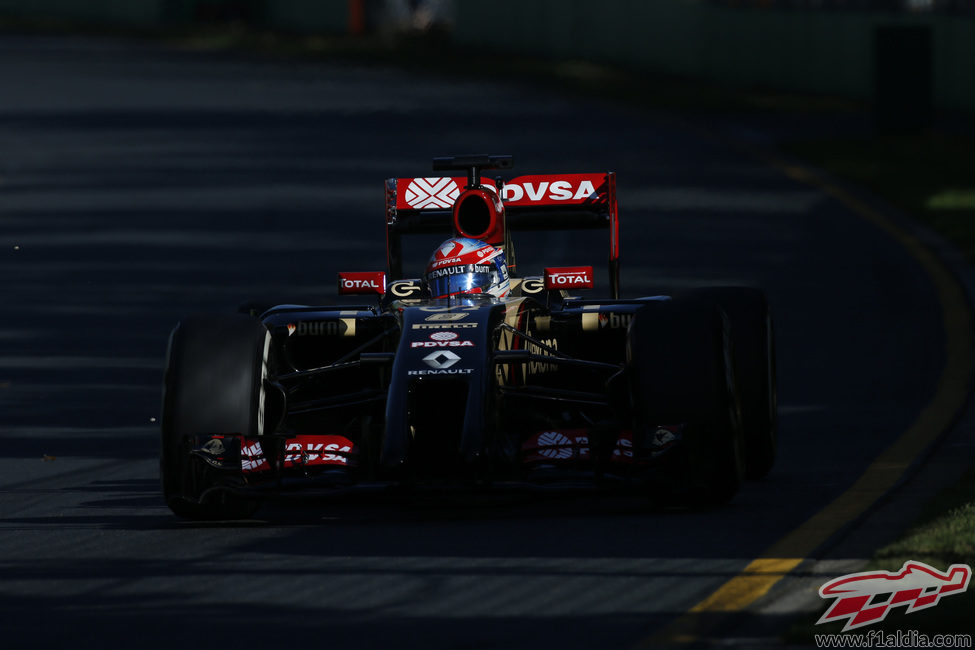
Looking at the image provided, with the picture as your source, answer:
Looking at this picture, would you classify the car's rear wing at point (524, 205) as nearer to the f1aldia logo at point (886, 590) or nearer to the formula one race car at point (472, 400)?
the formula one race car at point (472, 400)

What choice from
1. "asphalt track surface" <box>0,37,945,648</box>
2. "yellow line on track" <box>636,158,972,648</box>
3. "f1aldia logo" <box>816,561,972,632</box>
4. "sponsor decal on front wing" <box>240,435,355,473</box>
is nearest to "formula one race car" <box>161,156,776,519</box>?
"sponsor decal on front wing" <box>240,435,355,473</box>

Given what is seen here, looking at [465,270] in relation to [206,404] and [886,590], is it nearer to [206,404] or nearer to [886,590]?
[206,404]

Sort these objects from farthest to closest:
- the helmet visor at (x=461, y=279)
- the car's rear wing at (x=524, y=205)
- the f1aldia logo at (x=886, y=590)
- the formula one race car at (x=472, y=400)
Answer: the car's rear wing at (x=524, y=205) < the helmet visor at (x=461, y=279) < the formula one race car at (x=472, y=400) < the f1aldia logo at (x=886, y=590)

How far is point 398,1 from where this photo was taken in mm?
54219

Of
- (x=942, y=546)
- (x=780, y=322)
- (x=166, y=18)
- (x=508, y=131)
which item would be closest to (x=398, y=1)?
(x=166, y=18)

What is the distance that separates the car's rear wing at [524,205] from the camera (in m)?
11.6

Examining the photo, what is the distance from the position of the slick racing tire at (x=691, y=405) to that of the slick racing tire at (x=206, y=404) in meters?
1.66

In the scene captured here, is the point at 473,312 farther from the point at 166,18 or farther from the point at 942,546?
the point at 166,18

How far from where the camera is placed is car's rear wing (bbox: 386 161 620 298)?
11.6 metres

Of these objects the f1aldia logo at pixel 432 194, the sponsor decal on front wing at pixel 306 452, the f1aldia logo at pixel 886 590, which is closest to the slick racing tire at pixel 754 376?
the sponsor decal on front wing at pixel 306 452

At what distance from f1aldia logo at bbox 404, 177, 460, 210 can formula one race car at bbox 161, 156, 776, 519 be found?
1.31 meters

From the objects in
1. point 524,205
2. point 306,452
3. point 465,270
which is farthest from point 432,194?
point 306,452

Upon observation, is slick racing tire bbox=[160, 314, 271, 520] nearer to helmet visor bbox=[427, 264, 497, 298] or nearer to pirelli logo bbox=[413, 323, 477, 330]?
pirelli logo bbox=[413, 323, 477, 330]

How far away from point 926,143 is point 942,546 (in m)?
22.0
